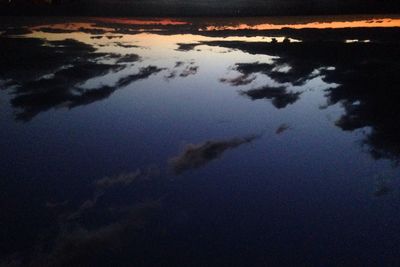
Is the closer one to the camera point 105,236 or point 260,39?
point 105,236

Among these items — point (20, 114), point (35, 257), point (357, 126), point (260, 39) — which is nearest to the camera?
point (35, 257)

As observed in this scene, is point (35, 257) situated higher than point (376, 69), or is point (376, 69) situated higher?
point (376, 69)

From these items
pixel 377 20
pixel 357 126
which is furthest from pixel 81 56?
pixel 377 20

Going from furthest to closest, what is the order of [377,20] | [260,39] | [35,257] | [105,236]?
[260,39]
[377,20]
[105,236]
[35,257]

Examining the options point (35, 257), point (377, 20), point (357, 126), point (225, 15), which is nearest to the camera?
point (35, 257)

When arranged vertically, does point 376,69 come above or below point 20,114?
above

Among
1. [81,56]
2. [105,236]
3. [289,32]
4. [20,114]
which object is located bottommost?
[105,236]

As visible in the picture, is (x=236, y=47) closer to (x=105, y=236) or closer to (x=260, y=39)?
(x=260, y=39)

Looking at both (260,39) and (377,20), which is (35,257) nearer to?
(260,39)

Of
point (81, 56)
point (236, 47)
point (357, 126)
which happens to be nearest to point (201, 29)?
point (236, 47)
